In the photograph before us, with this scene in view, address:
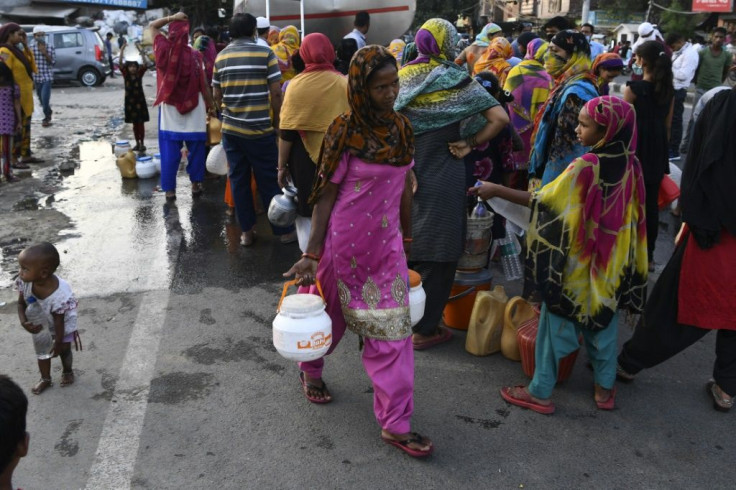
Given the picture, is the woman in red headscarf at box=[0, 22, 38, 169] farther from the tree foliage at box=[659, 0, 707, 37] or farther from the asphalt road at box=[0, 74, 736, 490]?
the tree foliage at box=[659, 0, 707, 37]

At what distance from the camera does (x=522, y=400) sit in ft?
11.3

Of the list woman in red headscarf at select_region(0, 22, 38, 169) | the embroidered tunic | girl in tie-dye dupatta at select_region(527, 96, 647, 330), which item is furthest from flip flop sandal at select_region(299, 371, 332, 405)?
woman in red headscarf at select_region(0, 22, 38, 169)

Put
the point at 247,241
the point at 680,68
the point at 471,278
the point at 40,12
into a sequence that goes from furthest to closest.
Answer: the point at 40,12 → the point at 680,68 → the point at 247,241 → the point at 471,278

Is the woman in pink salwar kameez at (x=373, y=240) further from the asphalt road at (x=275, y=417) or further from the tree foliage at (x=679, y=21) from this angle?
the tree foliage at (x=679, y=21)

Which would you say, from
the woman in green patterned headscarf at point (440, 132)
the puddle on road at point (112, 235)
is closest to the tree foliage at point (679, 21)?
the puddle on road at point (112, 235)

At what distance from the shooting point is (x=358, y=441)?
123 inches

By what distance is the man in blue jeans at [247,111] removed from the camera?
5500mm

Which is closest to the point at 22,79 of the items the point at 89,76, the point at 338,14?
the point at 338,14

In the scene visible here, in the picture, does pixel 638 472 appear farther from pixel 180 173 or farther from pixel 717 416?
pixel 180 173

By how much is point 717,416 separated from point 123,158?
6.99 metres

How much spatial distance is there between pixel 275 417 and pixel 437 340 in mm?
1221

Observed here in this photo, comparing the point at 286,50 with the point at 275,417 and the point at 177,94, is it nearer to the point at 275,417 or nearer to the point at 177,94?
the point at 177,94

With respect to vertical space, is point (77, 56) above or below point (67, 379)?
above

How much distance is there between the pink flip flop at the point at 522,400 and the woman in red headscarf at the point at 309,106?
1.84 m
